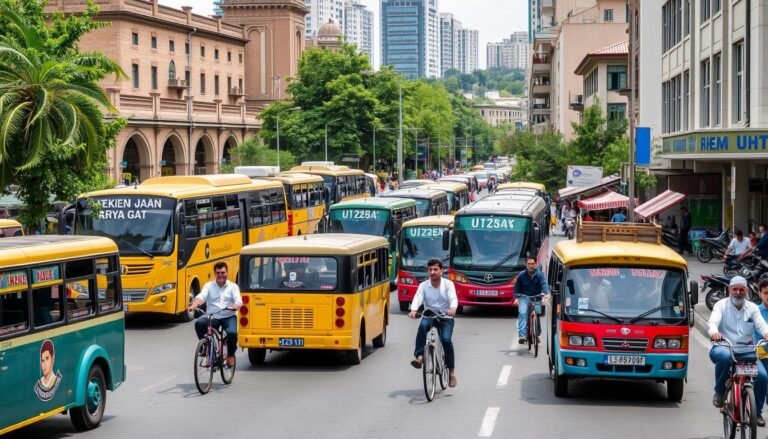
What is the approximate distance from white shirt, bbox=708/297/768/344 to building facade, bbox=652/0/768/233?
805 inches

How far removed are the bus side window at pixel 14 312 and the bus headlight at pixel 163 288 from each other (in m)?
13.0

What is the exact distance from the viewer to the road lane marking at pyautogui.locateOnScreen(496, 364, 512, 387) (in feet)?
58.5

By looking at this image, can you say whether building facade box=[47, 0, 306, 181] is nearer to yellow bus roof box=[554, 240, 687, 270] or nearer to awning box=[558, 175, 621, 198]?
awning box=[558, 175, 621, 198]

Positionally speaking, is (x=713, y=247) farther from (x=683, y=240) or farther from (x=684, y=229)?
(x=683, y=240)

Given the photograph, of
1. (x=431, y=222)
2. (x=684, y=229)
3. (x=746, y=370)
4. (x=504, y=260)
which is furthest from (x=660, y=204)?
(x=746, y=370)

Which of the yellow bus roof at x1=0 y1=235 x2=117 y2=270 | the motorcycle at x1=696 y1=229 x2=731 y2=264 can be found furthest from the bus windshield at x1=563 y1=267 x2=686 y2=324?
the motorcycle at x1=696 y1=229 x2=731 y2=264

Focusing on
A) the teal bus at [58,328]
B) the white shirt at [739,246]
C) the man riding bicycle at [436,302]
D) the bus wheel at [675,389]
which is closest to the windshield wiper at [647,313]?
the bus wheel at [675,389]

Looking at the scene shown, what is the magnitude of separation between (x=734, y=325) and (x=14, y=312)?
737 cm

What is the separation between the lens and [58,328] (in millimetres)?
13312

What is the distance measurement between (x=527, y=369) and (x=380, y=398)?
3767mm

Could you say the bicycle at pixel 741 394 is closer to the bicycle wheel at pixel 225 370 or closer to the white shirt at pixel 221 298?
the white shirt at pixel 221 298

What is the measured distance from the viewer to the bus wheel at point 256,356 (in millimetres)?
19844

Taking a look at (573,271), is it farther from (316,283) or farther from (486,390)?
(316,283)

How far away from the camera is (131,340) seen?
79.6 feet
